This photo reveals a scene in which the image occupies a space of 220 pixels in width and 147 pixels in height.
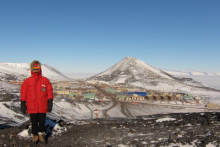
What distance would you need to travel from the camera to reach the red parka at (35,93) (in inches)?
248

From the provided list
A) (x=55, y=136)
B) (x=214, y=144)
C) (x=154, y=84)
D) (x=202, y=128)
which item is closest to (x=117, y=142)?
(x=55, y=136)


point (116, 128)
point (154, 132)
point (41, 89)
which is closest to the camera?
point (41, 89)

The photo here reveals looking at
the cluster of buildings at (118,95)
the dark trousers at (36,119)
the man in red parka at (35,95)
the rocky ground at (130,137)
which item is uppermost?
the man in red parka at (35,95)

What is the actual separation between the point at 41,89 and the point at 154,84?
154m

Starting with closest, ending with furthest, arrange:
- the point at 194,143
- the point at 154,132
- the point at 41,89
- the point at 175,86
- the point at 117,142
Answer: the point at 41,89, the point at 194,143, the point at 117,142, the point at 154,132, the point at 175,86

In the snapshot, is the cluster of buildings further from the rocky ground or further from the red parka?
the red parka

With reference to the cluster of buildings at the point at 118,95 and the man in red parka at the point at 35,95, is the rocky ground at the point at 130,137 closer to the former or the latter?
the man in red parka at the point at 35,95

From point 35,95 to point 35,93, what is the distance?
64 millimetres

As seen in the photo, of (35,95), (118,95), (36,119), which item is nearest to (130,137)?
(36,119)

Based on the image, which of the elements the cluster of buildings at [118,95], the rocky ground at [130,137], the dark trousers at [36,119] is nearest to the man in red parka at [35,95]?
the dark trousers at [36,119]

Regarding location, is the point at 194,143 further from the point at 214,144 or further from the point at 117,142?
the point at 117,142

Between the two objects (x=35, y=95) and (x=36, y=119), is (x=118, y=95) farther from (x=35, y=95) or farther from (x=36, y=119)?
(x=35, y=95)

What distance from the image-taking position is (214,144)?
6.68 m

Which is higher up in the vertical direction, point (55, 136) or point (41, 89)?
point (41, 89)
